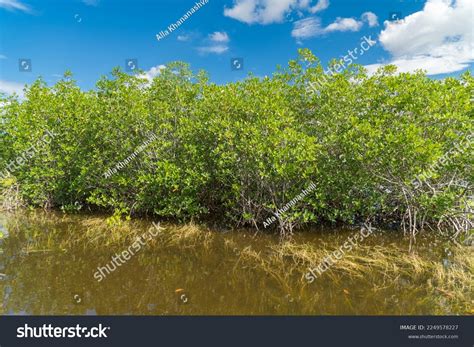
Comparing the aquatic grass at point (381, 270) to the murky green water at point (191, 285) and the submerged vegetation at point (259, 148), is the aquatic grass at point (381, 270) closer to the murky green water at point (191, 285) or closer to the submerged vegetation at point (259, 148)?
the murky green water at point (191, 285)

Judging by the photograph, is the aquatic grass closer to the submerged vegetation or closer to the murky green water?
the murky green water

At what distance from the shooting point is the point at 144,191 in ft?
37.8

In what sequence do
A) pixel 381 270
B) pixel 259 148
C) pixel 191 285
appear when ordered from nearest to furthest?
pixel 191 285
pixel 381 270
pixel 259 148

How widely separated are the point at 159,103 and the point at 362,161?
7203 millimetres

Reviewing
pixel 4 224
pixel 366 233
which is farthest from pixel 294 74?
pixel 4 224

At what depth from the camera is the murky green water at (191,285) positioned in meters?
6.03

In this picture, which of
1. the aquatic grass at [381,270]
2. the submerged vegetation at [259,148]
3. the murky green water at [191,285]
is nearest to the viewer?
the murky green water at [191,285]

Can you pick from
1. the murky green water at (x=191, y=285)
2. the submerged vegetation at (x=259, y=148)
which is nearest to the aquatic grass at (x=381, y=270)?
the murky green water at (x=191, y=285)

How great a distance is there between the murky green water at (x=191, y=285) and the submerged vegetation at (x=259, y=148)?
5.31 ft

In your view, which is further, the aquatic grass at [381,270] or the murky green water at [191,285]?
the aquatic grass at [381,270]

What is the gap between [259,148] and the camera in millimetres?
9414

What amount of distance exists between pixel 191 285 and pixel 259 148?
4.49 meters
